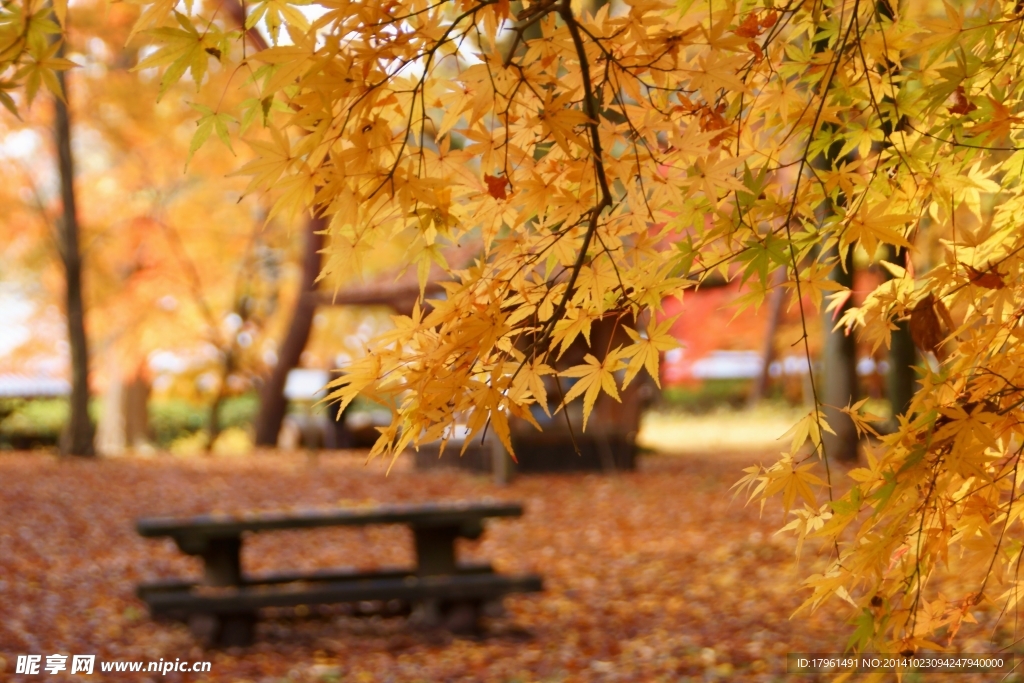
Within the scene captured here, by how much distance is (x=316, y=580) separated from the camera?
6.00 metres

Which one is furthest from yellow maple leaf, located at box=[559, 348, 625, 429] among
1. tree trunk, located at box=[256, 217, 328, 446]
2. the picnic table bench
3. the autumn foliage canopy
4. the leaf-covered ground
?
tree trunk, located at box=[256, 217, 328, 446]

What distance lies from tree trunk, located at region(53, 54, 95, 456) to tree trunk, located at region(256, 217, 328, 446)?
3064mm

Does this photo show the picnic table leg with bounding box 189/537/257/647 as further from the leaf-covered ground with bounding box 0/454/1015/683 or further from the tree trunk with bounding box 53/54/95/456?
the tree trunk with bounding box 53/54/95/456

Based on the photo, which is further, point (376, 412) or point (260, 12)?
point (376, 412)

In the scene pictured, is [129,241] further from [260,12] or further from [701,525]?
[260,12]

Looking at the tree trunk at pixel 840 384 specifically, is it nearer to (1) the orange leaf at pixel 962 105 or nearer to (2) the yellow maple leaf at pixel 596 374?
(1) the orange leaf at pixel 962 105

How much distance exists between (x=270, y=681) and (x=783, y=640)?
2.86m

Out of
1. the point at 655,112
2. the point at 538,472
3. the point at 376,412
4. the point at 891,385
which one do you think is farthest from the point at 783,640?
the point at 376,412

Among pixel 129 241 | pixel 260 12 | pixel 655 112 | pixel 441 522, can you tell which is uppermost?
pixel 129 241

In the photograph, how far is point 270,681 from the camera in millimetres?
4898

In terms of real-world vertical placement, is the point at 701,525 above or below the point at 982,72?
below

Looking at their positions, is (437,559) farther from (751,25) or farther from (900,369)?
(751,25)

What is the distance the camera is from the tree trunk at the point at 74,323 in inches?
456

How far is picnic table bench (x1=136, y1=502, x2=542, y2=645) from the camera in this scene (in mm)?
5430
